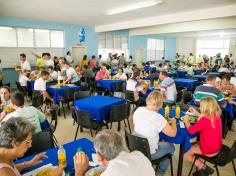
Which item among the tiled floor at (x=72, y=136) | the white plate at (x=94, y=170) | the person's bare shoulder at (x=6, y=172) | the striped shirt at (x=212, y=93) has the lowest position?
A: the tiled floor at (x=72, y=136)

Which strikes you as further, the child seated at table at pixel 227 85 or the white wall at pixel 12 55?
the white wall at pixel 12 55

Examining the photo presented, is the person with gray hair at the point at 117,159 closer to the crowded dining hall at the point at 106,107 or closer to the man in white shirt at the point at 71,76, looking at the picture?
the crowded dining hall at the point at 106,107

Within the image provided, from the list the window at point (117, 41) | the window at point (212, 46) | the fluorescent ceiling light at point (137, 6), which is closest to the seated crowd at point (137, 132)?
the fluorescent ceiling light at point (137, 6)

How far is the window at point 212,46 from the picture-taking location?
17.8 metres

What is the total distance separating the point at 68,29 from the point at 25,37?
2144mm

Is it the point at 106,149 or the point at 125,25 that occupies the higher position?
the point at 125,25

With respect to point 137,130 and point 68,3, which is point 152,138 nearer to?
point 137,130

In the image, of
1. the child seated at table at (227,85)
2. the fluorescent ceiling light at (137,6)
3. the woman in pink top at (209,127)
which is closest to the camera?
the woman in pink top at (209,127)

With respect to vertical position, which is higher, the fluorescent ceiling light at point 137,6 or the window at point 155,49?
the fluorescent ceiling light at point 137,6

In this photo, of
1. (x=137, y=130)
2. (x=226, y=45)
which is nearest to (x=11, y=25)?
(x=137, y=130)

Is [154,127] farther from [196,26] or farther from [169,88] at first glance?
[196,26]

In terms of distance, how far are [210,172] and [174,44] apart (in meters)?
18.0

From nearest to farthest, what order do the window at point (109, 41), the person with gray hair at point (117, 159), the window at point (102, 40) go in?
the person with gray hair at point (117, 159)
the window at point (102, 40)
the window at point (109, 41)

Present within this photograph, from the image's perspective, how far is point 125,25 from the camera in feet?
30.5
